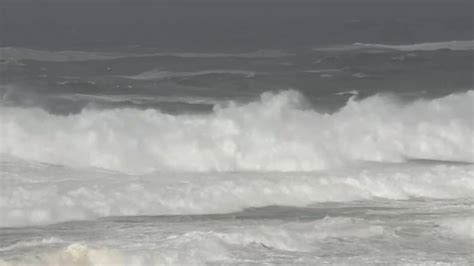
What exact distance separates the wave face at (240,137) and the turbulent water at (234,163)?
0.05 m

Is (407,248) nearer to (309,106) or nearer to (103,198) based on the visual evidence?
(103,198)

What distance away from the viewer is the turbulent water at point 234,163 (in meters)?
13.8

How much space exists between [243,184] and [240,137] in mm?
4466

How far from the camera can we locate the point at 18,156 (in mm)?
20203

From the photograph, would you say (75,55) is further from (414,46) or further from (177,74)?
(414,46)

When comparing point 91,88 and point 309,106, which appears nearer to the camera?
point 309,106

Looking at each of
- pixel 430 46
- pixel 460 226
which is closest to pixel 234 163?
pixel 460 226

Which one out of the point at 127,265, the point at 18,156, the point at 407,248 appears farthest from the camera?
the point at 18,156

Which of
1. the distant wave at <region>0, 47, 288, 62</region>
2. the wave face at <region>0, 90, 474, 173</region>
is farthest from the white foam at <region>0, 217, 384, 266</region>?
the distant wave at <region>0, 47, 288, 62</region>

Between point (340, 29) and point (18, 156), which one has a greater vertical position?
point (340, 29)

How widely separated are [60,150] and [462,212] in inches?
388

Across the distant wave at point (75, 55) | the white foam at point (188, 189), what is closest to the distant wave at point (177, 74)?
the distant wave at point (75, 55)

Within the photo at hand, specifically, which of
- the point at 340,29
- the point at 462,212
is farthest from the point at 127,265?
the point at 340,29

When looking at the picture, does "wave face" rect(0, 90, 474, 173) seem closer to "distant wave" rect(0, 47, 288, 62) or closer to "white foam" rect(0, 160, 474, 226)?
"white foam" rect(0, 160, 474, 226)
